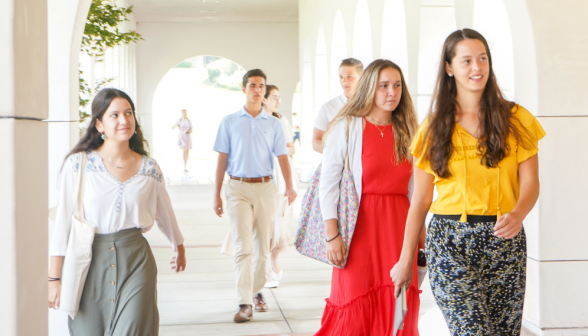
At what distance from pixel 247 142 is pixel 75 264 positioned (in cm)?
264

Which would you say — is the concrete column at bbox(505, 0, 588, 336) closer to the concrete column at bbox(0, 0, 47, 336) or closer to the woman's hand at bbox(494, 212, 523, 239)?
the woman's hand at bbox(494, 212, 523, 239)

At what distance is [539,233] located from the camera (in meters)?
4.44

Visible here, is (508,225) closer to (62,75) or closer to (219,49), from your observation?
(62,75)

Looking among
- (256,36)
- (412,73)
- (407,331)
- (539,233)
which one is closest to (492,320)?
(407,331)

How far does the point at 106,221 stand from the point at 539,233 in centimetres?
288

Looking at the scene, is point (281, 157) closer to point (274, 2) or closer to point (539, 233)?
point (539, 233)

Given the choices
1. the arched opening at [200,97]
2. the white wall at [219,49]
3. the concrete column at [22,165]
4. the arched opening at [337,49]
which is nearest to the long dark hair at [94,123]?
the concrete column at [22,165]

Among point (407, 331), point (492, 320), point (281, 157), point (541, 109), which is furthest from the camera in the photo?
point (281, 157)

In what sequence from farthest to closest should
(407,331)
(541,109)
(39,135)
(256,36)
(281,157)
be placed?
(256,36), (281,157), (541,109), (407,331), (39,135)

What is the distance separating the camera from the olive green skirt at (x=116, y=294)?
2.92m

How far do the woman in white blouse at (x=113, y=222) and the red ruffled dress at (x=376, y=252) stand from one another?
3.14ft

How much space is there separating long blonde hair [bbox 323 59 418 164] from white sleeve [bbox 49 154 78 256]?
1289 mm

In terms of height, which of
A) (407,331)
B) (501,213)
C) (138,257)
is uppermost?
(501,213)

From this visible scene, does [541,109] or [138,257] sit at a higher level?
[541,109]
